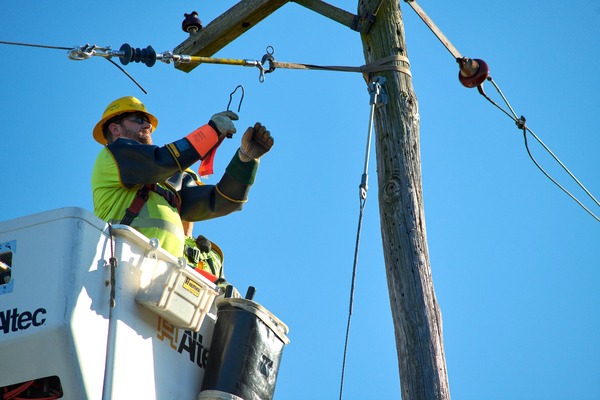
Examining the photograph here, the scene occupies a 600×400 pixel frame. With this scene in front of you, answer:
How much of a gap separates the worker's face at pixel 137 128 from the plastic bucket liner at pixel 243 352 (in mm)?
1665

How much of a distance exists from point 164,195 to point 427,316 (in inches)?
67.9

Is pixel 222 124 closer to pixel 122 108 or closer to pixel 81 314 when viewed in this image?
pixel 122 108

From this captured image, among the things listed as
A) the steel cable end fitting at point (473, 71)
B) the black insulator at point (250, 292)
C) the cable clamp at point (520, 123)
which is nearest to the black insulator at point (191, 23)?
the steel cable end fitting at point (473, 71)

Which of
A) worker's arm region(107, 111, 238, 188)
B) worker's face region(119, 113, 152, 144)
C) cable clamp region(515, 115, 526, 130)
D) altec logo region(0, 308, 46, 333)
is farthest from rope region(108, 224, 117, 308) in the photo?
cable clamp region(515, 115, 526, 130)

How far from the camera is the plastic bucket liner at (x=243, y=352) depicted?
602 cm

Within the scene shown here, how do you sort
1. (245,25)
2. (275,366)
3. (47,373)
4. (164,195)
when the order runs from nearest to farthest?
(47,373) < (275,366) < (164,195) < (245,25)

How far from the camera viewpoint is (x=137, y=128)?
7566 millimetres

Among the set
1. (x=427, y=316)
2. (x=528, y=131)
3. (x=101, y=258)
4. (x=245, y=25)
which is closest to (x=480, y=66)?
(x=528, y=131)

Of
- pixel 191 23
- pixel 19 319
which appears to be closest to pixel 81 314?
pixel 19 319

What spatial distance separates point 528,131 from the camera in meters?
8.61

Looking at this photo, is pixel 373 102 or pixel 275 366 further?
pixel 373 102

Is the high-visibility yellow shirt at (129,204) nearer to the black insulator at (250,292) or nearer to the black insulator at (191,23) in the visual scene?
the black insulator at (250,292)

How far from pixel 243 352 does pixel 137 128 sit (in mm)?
2074

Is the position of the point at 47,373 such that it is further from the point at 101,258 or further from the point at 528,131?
the point at 528,131
